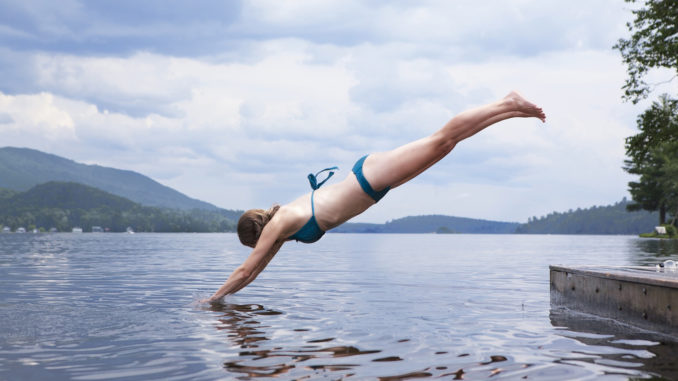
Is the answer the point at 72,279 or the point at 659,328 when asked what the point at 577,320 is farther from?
the point at 72,279

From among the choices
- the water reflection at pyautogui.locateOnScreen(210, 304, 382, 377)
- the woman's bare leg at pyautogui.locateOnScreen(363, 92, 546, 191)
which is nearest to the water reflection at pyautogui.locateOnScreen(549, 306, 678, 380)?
the water reflection at pyautogui.locateOnScreen(210, 304, 382, 377)

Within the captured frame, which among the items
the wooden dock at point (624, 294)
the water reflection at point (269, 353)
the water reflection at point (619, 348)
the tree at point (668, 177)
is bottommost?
the water reflection at point (269, 353)

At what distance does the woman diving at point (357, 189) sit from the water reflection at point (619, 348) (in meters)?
2.96

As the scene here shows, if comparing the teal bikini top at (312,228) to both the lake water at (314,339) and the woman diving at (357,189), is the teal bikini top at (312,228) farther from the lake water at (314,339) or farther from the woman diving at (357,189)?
the lake water at (314,339)

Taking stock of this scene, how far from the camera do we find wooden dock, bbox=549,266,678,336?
28.8 feet

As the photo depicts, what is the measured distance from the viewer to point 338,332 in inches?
356

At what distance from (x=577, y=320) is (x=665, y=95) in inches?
1360

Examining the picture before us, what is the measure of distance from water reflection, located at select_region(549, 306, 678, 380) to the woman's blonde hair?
15.3 ft

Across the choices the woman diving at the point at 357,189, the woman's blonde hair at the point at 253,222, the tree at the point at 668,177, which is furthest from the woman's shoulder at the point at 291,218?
the tree at the point at 668,177

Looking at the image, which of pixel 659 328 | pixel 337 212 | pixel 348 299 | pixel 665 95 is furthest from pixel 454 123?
pixel 665 95

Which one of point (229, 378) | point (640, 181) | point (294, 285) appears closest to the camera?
point (229, 378)

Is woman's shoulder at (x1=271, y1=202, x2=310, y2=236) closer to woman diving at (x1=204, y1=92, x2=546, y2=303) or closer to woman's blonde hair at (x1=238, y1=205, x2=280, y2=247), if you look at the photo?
woman diving at (x1=204, y1=92, x2=546, y2=303)

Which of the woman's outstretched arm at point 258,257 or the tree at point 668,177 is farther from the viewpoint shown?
the tree at point 668,177

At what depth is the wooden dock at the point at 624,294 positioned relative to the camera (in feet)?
28.8
